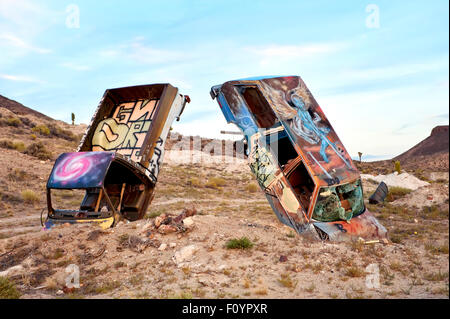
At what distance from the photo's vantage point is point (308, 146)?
9.69 metres

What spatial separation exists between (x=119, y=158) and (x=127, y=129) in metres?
3.27

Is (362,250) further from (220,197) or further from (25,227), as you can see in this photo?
(220,197)

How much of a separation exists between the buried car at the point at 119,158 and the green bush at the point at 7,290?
323 cm

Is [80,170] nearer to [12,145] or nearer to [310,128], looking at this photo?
[310,128]

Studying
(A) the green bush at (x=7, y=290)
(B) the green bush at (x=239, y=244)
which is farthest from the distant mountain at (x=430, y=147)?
(A) the green bush at (x=7, y=290)

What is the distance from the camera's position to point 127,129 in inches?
520

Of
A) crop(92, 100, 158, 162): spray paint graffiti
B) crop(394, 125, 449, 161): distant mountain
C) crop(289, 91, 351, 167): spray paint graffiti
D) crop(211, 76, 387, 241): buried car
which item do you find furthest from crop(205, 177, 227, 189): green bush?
crop(394, 125, 449, 161): distant mountain

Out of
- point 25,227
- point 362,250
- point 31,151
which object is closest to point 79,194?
point 25,227

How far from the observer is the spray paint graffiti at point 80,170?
9.57 m

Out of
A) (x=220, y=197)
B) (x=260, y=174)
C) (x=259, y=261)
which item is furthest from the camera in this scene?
(x=220, y=197)

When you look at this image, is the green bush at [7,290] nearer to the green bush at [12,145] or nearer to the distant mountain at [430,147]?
the green bush at [12,145]

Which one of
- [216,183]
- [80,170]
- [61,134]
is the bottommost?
[216,183]

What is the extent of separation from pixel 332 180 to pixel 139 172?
5887 mm

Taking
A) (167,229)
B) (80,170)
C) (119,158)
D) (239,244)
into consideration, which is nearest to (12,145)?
(80,170)
